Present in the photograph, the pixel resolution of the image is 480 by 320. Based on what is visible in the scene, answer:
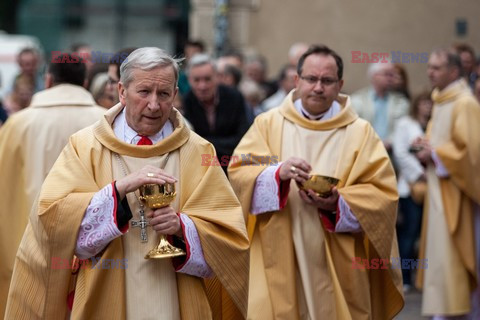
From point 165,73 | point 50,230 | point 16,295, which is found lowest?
point 16,295

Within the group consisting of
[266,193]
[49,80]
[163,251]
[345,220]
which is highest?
[49,80]

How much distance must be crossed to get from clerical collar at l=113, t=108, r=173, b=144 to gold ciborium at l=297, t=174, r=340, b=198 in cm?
123

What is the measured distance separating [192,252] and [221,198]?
13.8 inches

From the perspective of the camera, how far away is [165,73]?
4938mm

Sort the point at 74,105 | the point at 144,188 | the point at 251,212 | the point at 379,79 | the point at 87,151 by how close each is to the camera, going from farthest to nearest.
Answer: the point at 379,79, the point at 74,105, the point at 251,212, the point at 87,151, the point at 144,188

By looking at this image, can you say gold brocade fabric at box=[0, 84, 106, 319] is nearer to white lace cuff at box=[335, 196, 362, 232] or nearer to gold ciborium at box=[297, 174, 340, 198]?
gold ciborium at box=[297, 174, 340, 198]

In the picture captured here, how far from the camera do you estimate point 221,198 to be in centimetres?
518

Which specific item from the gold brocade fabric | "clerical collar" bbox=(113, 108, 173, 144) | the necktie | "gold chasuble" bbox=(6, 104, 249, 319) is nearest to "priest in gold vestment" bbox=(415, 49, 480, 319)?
the gold brocade fabric

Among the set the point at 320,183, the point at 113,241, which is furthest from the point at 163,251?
the point at 320,183

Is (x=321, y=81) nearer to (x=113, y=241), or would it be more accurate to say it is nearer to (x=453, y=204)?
(x=113, y=241)

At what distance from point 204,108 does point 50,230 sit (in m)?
3.86

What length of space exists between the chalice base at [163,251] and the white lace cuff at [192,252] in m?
0.08

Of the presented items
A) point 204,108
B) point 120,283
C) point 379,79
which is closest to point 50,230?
point 120,283

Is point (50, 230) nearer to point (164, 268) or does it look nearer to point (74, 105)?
point (164, 268)
